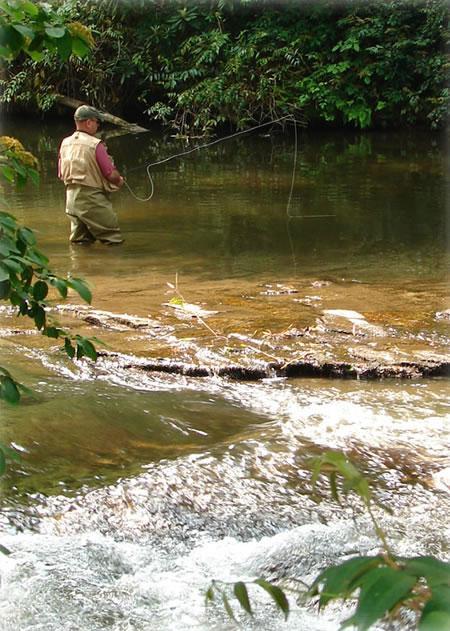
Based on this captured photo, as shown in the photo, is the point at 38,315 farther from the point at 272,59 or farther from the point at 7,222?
the point at 272,59

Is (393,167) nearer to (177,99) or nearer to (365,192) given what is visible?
(365,192)

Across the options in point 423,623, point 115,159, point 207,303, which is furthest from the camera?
point 115,159

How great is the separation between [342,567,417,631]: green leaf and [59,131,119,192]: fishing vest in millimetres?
7891

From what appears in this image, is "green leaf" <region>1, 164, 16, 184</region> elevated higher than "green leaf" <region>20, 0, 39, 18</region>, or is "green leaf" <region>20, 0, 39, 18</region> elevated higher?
"green leaf" <region>20, 0, 39, 18</region>

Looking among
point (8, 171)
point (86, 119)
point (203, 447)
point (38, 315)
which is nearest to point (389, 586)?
point (38, 315)

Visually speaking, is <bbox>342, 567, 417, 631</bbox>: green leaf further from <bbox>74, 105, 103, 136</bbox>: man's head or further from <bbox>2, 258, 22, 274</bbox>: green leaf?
<bbox>74, 105, 103, 136</bbox>: man's head

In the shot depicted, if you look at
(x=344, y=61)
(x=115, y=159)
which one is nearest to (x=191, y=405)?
(x=115, y=159)

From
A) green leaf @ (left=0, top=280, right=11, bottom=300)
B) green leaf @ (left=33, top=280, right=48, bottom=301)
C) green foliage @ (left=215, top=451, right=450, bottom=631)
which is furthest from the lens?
green leaf @ (left=33, top=280, right=48, bottom=301)

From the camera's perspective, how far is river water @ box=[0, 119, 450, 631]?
10.9 ft

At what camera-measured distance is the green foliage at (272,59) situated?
1733 cm

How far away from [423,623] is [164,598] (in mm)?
2439

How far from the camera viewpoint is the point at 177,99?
1892 centimetres

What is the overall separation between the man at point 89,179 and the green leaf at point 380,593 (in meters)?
7.87

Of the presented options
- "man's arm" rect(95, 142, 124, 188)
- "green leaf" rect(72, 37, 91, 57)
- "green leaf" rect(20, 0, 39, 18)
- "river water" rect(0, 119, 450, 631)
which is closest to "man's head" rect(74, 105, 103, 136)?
"man's arm" rect(95, 142, 124, 188)
